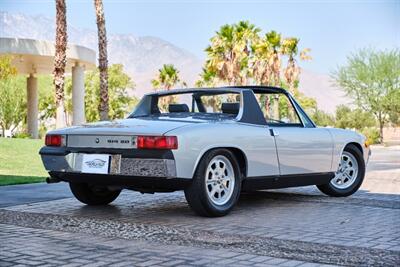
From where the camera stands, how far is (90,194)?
7.93m

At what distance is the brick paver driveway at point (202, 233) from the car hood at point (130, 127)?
908mm

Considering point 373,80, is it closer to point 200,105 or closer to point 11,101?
point 11,101

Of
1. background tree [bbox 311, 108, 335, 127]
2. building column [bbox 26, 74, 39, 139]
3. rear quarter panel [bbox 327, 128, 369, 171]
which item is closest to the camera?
rear quarter panel [bbox 327, 128, 369, 171]

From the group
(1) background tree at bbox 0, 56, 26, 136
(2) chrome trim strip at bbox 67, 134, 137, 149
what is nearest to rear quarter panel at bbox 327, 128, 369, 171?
(2) chrome trim strip at bbox 67, 134, 137, 149

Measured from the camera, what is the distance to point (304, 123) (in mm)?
8352

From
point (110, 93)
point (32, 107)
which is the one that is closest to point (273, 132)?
point (32, 107)

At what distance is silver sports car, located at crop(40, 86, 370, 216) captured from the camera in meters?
6.47

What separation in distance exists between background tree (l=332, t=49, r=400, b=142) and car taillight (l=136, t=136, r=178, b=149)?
43.9 meters

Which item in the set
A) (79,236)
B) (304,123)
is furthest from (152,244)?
(304,123)

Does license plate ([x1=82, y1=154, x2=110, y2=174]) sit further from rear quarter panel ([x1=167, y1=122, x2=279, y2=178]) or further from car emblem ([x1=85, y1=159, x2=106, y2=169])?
rear quarter panel ([x1=167, y1=122, x2=279, y2=178])

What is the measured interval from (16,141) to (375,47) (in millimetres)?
33880

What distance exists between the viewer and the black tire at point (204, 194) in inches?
261

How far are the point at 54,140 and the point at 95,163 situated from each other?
28.4 inches

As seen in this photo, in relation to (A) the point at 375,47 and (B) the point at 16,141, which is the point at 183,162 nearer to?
(B) the point at 16,141
